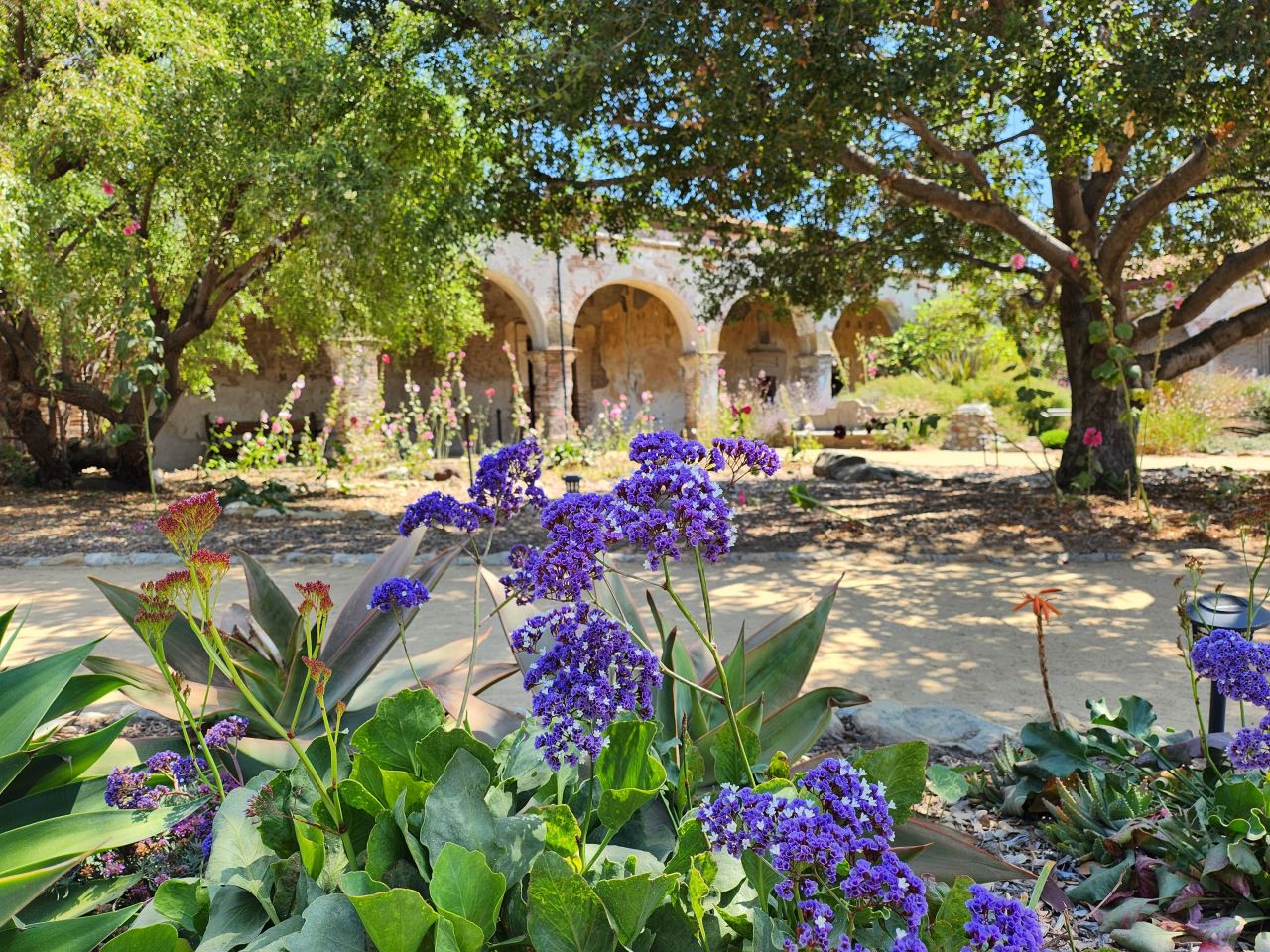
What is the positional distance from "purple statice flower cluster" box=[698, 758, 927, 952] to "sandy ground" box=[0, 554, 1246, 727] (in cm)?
203

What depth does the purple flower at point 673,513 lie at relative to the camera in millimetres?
1192

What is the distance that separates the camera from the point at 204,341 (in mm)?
11789

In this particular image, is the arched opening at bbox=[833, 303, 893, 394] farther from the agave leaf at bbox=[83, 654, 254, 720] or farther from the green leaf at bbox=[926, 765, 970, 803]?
the agave leaf at bbox=[83, 654, 254, 720]

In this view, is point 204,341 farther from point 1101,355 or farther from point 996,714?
point 996,714

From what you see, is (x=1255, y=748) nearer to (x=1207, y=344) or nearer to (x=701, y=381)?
(x=1207, y=344)

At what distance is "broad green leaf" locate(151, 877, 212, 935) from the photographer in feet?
3.96

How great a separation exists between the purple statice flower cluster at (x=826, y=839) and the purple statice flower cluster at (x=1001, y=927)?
2.1 inches

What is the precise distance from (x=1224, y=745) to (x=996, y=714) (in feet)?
3.37

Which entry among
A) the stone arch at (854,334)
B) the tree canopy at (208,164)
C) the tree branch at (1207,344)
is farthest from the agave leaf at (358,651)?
the stone arch at (854,334)

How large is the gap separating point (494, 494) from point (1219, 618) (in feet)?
5.25

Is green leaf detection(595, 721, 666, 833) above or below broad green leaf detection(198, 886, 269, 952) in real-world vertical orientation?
above

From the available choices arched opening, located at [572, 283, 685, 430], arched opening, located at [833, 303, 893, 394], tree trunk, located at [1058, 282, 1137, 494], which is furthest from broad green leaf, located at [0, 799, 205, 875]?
arched opening, located at [833, 303, 893, 394]

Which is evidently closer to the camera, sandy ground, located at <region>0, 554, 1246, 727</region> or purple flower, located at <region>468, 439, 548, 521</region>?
purple flower, located at <region>468, 439, 548, 521</region>

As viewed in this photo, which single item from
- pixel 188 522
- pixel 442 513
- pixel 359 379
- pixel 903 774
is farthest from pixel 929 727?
pixel 359 379
